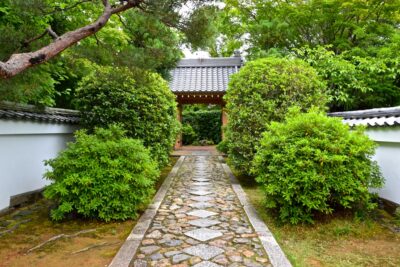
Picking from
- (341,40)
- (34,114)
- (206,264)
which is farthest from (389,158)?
(341,40)

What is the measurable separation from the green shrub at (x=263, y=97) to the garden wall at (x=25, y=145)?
4018 mm

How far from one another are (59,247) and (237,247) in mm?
2182

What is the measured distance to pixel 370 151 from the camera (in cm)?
483

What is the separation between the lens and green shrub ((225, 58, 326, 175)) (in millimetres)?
7125

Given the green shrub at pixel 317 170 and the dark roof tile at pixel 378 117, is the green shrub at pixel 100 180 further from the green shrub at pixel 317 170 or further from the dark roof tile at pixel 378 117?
the dark roof tile at pixel 378 117

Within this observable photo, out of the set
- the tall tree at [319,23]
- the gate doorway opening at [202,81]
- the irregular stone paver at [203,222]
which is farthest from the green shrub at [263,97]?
the gate doorway opening at [202,81]

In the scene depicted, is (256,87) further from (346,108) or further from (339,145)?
(346,108)

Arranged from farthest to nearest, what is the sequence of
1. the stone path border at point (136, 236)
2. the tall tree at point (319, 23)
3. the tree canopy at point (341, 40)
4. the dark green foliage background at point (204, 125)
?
the dark green foliage background at point (204, 125), the tall tree at point (319, 23), the tree canopy at point (341, 40), the stone path border at point (136, 236)

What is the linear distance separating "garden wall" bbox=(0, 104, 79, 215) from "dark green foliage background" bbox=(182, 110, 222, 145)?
12510 millimetres

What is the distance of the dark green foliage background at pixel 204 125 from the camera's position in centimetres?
1936

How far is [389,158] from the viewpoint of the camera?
5297mm

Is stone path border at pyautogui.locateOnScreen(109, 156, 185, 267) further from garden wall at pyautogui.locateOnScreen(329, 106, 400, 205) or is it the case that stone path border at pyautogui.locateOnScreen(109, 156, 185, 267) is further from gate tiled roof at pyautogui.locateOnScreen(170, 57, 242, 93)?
gate tiled roof at pyautogui.locateOnScreen(170, 57, 242, 93)

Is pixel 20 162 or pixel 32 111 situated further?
pixel 32 111

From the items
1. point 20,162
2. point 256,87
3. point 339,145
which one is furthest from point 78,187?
point 256,87
